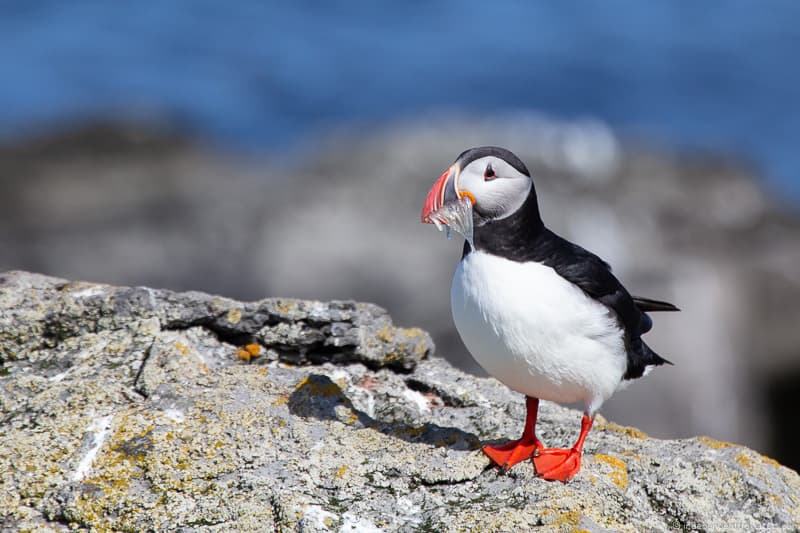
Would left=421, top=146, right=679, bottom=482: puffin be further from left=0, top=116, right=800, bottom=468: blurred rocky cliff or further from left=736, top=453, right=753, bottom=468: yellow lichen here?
left=0, top=116, right=800, bottom=468: blurred rocky cliff

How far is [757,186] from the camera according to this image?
56.3 feet

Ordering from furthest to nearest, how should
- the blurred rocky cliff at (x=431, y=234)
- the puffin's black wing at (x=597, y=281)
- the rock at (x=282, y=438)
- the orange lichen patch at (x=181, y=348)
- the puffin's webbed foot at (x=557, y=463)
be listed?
the blurred rocky cliff at (x=431, y=234) < the orange lichen patch at (x=181, y=348) < the puffin's black wing at (x=597, y=281) < the puffin's webbed foot at (x=557, y=463) < the rock at (x=282, y=438)

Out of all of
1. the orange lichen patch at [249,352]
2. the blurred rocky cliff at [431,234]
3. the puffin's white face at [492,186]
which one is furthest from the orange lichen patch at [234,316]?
the blurred rocky cliff at [431,234]

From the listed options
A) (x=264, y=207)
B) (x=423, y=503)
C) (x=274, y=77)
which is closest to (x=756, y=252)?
(x=264, y=207)

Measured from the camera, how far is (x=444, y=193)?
16.9ft

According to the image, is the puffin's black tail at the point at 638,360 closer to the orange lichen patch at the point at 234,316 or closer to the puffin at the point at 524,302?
the puffin at the point at 524,302

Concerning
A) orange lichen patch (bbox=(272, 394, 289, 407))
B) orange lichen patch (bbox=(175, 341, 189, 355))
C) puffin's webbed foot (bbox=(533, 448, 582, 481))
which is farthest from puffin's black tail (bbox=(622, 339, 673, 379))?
orange lichen patch (bbox=(175, 341, 189, 355))

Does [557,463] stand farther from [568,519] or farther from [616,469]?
Result: [568,519]

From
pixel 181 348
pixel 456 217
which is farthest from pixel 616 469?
pixel 181 348

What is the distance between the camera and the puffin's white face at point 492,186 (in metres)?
5.16

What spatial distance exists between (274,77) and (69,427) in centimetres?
2478

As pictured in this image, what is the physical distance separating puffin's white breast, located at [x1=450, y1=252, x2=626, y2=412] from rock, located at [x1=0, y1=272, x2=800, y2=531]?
423 mm

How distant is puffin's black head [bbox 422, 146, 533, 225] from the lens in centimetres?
514

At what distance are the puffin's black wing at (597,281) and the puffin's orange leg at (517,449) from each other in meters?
0.70
